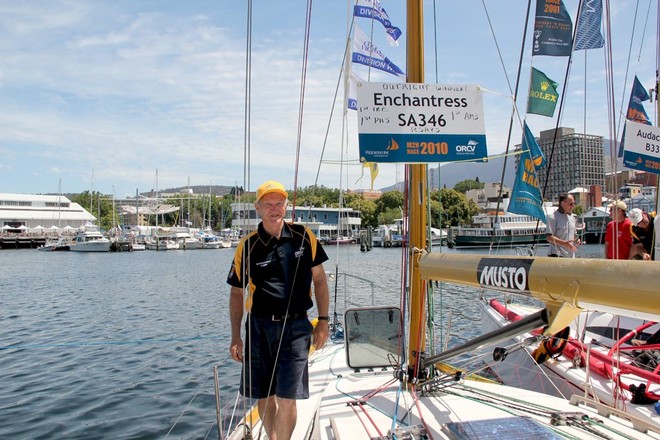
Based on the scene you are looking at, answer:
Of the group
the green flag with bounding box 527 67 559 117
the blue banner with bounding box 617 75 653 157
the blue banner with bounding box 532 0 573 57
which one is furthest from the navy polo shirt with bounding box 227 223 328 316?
the blue banner with bounding box 617 75 653 157

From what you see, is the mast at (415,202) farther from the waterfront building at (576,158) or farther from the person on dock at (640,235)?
the waterfront building at (576,158)

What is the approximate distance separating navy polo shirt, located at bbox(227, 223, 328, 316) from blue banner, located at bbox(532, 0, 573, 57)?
9.16 m

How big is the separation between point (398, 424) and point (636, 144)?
242 inches

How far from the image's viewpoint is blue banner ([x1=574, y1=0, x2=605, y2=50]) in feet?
33.6

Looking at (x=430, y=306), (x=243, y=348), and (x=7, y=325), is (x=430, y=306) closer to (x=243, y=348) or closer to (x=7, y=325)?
(x=243, y=348)

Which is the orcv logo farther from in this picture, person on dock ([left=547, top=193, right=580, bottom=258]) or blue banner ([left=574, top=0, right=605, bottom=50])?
blue banner ([left=574, top=0, right=605, bottom=50])

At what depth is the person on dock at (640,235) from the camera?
855 centimetres

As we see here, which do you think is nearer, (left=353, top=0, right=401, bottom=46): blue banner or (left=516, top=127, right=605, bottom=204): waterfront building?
(left=353, top=0, right=401, bottom=46): blue banner

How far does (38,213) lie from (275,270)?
11349cm

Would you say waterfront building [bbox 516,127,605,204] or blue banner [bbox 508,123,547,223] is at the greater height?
waterfront building [bbox 516,127,605,204]

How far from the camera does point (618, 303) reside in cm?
210

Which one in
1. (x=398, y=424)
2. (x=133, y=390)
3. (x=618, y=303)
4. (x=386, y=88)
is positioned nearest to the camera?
(x=618, y=303)

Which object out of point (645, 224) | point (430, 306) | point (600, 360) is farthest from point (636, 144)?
point (430, 306)

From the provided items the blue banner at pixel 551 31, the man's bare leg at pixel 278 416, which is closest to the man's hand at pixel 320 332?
the man's bare leg at pixel 278 416
